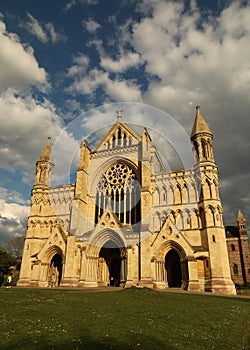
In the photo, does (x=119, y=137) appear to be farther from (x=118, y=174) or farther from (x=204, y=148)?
(x=204, y=148)

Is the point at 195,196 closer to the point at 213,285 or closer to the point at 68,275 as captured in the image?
the point at 213,285

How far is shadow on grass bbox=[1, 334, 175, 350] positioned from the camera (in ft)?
26.3

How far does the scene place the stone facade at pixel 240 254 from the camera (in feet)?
173

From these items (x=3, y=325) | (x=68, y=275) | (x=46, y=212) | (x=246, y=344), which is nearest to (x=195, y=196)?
(x=68, y=275)

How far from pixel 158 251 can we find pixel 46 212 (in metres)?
19.5

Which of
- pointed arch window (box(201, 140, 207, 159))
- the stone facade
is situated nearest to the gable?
pointed arch window (box(201, 140, 207, 159))

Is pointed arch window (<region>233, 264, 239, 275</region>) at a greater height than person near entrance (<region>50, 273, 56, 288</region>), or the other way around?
pointed arch window (<region>233, 264, 239, 275</region>)

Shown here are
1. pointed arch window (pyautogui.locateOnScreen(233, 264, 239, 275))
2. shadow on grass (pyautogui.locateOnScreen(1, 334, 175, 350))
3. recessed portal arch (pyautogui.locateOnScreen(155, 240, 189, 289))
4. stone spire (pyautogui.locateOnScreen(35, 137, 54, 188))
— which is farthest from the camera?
pointed arch window (pyautogui.locateOnScreen(233, 264, 239, 275))

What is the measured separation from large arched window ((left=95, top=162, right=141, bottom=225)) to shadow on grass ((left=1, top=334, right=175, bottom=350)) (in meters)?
27.7

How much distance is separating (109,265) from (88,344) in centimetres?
2974

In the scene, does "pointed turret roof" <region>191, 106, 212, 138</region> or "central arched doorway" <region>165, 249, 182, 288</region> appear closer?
"central arched doorway" <region>165, 249, 182, 288</region>

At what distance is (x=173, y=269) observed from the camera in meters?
35.8

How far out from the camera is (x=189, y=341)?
9.27 metres

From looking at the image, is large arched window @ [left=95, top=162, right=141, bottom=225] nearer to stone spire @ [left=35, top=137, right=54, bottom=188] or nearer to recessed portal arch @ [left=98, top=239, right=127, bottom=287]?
recessed portal arch @ [left=98, top=239, right=127, bottom=287]
